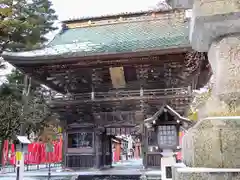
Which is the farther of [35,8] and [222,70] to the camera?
[35,8]

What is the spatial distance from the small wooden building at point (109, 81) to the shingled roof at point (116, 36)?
0.18ft

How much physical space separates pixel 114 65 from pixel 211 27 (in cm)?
1123

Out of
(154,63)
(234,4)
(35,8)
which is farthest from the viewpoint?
(35,8)

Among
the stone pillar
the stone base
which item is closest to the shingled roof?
the stone pillar

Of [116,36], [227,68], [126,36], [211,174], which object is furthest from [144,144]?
[211,174]

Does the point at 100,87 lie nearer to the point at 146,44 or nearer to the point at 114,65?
the point at 114,65

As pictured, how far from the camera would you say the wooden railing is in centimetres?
1294

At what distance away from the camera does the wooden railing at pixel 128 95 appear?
12.9 m

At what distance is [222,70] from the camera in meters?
2.26

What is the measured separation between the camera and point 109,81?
14.8m

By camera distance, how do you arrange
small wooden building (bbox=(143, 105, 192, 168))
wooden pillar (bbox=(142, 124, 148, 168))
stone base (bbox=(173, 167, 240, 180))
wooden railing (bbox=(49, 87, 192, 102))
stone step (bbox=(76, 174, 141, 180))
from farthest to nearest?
wooden pillar (bbox=(142, 124, 148, 168)) → wooden railing (bbox=(49, 87, 192, 102)) → stone step (bbox=(76, 174, 141, 180)) → small wooden building (bbox=(143, 105, 192, 168)) → stone base (bbox=(173, 167, 240, 180))

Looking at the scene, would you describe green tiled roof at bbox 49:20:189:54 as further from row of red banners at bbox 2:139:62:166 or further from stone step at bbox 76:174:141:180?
row of red banners at bbox 2:139:62:166

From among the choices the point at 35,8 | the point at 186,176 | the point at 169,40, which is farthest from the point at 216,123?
the point at 35,8

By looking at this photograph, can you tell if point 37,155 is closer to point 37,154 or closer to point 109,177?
point 37,154
